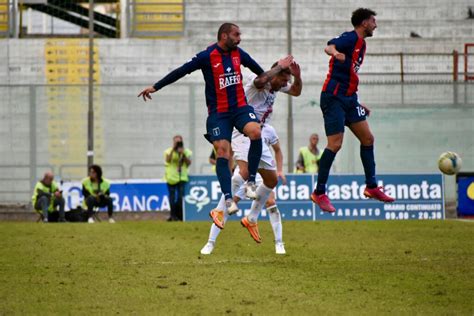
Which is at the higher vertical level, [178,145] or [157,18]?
[157,18]

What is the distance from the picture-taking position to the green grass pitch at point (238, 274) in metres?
7.53

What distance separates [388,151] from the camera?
2680cm

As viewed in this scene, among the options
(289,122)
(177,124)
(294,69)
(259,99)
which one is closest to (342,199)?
(289,122)

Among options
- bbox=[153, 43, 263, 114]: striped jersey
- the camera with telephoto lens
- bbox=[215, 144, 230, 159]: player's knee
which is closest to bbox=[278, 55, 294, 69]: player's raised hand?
bbox=[153, 43, 263, 114]: striped jersey

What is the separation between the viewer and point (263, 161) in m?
12.1

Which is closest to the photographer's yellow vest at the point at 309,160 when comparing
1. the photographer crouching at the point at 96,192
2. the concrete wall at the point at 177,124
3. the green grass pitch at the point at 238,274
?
the concrete wall at the point at 177,124

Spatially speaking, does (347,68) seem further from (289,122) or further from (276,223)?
(289,122)

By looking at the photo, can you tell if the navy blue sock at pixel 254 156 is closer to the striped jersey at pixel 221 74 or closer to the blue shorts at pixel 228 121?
the blue shorts at pixel 228 121

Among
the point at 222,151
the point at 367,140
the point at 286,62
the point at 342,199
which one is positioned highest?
the point at 286,62

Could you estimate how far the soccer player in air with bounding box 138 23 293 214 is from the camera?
37.8 feet

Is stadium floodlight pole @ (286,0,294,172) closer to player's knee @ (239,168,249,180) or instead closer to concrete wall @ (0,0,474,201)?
concrete wall @ (0,0,474,201)

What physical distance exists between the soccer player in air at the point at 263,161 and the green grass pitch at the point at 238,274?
13.2 inches

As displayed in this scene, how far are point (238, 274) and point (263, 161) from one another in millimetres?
2721

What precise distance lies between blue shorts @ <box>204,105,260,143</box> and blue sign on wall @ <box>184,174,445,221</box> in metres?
12.5
